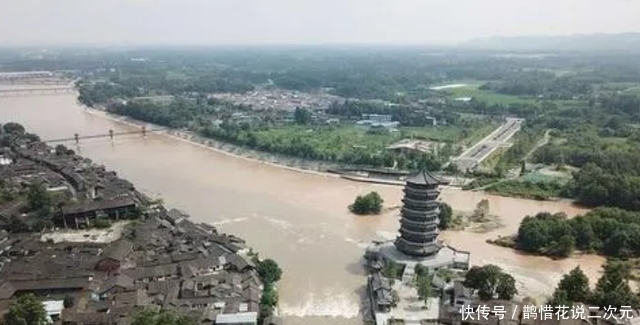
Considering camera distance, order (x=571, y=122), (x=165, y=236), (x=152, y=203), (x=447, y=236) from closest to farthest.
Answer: (x=165, y=236), (x=447, y=236), (x=152, y=203), (x=571, y=122)

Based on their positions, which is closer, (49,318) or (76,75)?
(49,318)

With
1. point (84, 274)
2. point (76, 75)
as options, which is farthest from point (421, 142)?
point (76, 75)

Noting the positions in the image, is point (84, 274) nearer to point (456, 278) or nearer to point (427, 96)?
point (456, 278)

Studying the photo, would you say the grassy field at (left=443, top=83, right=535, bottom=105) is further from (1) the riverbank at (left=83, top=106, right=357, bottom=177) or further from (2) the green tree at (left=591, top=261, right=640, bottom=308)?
(2) the green tree at (left=591, top=261, right=640, bottom=308)

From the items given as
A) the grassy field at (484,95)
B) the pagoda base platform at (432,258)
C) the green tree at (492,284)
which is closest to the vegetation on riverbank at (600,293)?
the green tree at (492,284)

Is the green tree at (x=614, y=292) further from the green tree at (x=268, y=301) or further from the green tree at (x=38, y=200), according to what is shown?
→ the green tree at (x=38, y=200)

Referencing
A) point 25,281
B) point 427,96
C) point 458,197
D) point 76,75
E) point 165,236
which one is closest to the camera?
point 25,281

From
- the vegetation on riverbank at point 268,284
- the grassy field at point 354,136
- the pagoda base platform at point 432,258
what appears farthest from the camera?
the grassy field at point 354,136

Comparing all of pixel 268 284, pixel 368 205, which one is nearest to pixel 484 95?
pixel 368 205
